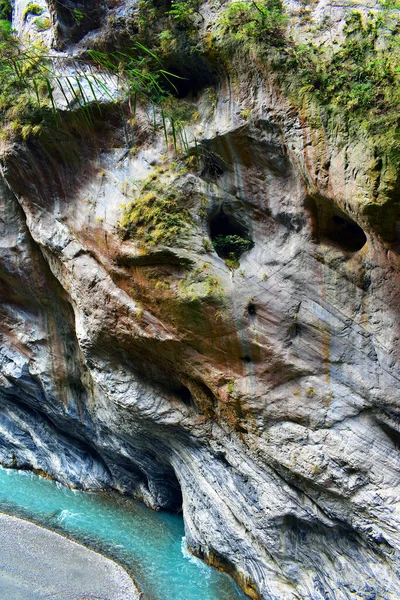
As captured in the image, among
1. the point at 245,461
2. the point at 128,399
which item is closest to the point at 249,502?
the point at 245,461

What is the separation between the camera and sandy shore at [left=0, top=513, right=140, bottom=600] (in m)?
8.30

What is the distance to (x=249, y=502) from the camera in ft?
27.0

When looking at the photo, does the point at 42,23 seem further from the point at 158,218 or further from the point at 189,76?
the point at 158,218

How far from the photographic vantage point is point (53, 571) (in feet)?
29.1

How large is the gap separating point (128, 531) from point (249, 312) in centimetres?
620

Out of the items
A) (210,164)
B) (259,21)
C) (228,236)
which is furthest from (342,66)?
(228,236)

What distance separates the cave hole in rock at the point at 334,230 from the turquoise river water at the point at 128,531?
6.36 metres

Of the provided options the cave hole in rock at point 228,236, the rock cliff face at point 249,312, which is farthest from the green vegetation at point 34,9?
the cave hole in rock at point 228,236

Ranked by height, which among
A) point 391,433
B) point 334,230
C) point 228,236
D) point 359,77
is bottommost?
point 391,433

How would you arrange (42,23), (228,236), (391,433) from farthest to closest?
1. (42,23)
2. (228,236)
3. (391,433)

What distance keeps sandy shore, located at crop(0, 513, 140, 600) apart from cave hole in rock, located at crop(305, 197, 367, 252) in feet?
22.5

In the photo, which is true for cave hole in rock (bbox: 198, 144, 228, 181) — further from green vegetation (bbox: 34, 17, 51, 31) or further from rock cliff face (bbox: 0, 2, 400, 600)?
green vegetation (bbox: 34, 17, 51, 31)

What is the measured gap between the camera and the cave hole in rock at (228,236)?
8.01 meters

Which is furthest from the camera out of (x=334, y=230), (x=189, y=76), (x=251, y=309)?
(x=189, y=76)
